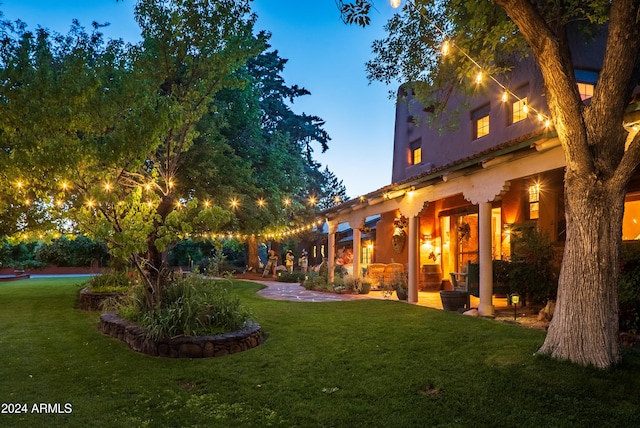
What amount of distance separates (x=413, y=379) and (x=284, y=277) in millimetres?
16690

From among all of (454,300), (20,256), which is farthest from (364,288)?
(20,256)

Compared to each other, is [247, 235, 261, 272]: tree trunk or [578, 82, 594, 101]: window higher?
[578, 82, 594, 101]: window

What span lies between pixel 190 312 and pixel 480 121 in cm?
1088

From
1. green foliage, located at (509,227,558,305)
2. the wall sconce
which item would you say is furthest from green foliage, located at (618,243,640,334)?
the wall sconce

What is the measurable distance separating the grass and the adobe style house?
2.70 m

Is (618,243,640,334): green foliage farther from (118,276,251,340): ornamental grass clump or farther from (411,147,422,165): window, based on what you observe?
A: (411,147,422,165): window

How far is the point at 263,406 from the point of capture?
14.8 feet

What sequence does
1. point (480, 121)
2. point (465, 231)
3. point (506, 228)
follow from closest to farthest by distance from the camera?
1. point (506, 228)
2. point (465, 231)
3. point (480, 121)

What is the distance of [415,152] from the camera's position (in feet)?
57.6

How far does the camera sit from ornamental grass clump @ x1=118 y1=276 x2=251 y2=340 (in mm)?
6812

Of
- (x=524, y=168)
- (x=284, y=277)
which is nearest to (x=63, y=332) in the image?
(x=524, y=168)

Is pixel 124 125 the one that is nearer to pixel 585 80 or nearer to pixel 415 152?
pixel 585 80

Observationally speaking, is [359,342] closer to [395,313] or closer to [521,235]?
[395,313]

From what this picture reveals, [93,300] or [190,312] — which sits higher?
[190,312]
